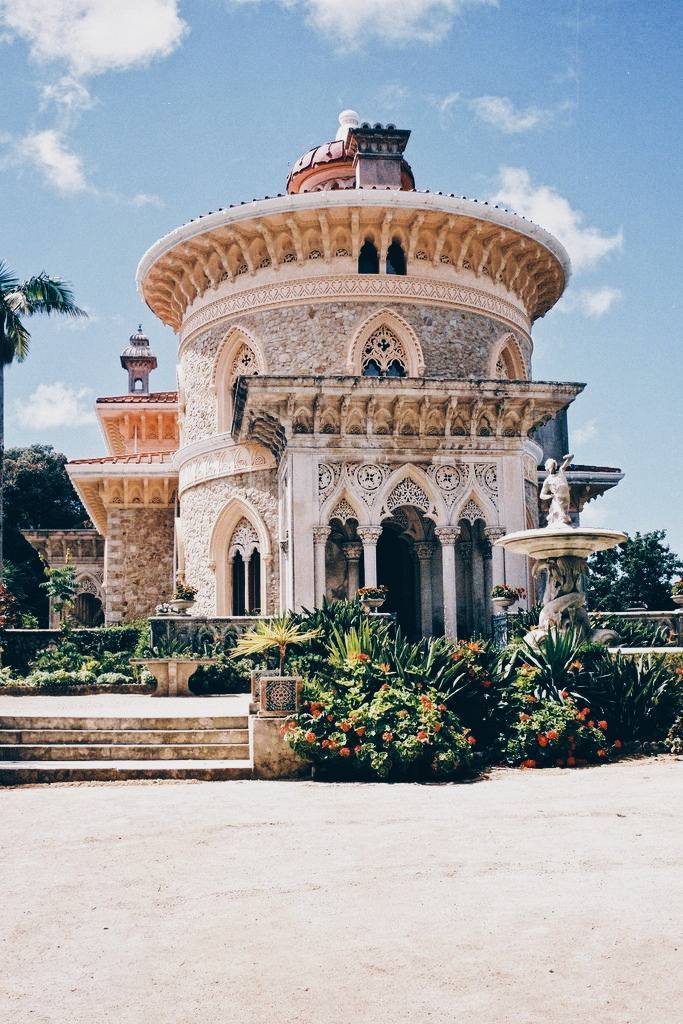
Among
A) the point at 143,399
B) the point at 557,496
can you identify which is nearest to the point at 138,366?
the point at 143,399

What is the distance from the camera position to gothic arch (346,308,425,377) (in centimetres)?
2141

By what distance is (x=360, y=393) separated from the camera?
18.2 m

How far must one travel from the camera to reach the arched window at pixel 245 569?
21953 millimetres

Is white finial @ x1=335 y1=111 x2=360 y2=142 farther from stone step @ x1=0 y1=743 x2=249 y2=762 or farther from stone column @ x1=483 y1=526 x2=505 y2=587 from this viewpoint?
stone step @ x1=0 y1=743 x2=249 y2=762

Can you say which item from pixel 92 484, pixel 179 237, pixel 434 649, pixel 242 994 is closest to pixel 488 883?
pixel 242 994

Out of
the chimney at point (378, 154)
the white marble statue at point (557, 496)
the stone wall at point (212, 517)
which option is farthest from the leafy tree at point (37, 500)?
the white marble statue at point (557, 496)

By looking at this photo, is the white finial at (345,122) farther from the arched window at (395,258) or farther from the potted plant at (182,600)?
the potted plant at (182,600)

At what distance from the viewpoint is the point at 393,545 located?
23.0 metres

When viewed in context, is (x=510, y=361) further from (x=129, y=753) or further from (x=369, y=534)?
(x=129, y=753)

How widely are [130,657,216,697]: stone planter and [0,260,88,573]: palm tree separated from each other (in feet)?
44.1

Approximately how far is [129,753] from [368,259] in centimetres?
1475

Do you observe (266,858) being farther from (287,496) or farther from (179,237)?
(179,237)

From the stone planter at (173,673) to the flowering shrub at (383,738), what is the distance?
22.1ft

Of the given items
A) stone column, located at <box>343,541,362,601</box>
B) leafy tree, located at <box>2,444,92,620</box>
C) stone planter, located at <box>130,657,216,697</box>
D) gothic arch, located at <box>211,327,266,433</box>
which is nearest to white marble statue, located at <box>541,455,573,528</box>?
stone planter, located at <box>130,657,216,697</box>
